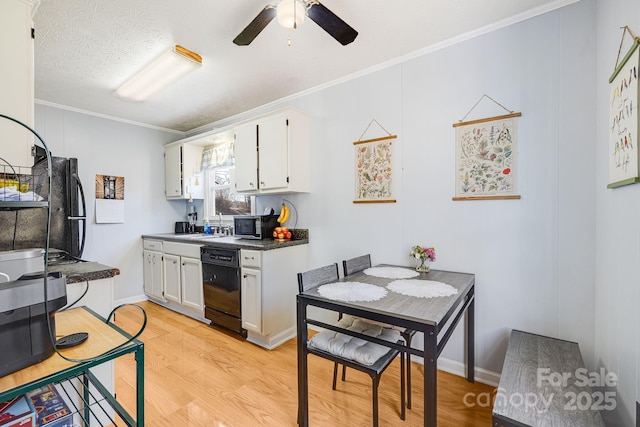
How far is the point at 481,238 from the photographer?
201cm

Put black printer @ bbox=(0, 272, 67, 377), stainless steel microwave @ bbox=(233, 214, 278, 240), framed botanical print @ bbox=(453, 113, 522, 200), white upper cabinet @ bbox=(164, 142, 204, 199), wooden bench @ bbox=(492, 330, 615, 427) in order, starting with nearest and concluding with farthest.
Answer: black printer @ bbox=(0, 272, 67, 377), wooden bench @ bbox=(492, 330, 615, 427), framed botanical print @ bbox=(453, 113, 522, 200), stainless steel microwave @ bbox=(233, 214, 278, 240), white upper cabinet @ bbox=(164, 142, 204, 199)

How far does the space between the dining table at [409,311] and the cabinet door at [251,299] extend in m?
0.97

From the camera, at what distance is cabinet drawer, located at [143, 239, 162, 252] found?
11.9 feet

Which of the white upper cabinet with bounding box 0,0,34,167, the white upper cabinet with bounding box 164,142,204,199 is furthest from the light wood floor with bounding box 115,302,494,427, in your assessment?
the white upper cabinet with bounding box 164,142,204,199

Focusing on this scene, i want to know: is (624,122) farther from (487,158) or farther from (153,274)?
(153,274)

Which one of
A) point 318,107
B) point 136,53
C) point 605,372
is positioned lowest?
point 605,372

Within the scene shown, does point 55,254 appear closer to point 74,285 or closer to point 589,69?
point 74,285

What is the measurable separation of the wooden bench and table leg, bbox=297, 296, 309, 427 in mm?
868

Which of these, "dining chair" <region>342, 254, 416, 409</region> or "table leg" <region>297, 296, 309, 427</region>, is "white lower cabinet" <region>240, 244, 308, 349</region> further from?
"table leg" <region>297, 296, 309, 427</region>

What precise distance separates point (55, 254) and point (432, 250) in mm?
2665

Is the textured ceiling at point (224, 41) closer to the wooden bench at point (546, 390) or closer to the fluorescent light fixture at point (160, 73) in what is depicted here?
the fluorescent light fixture at point (160, 73)

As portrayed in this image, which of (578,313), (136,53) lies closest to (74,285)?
(136,53)

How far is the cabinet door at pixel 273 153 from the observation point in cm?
275

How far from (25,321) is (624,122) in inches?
89.0
